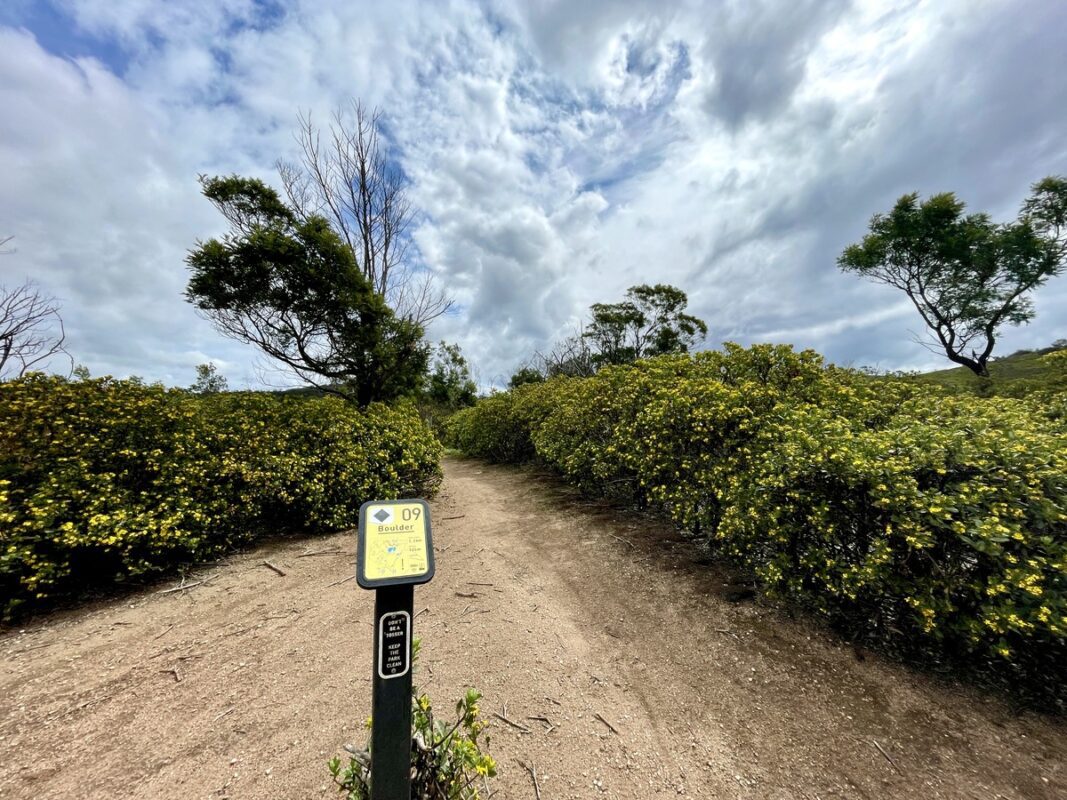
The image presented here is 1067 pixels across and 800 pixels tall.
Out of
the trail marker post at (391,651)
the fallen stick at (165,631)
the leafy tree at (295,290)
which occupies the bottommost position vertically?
the fallen stick at (165,631)

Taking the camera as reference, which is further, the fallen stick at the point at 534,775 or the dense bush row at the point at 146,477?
the dense bush row at the point at 146,477

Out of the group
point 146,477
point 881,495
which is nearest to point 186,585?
point 146,477

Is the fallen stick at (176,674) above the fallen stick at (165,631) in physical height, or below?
below

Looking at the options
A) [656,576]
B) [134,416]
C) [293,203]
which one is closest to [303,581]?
[134,416]

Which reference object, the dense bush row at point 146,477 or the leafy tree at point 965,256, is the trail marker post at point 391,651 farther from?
the leafy tree at point 965,256

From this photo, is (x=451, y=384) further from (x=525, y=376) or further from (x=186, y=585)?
(x=186, y=585)

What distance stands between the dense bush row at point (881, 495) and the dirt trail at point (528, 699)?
0.51m

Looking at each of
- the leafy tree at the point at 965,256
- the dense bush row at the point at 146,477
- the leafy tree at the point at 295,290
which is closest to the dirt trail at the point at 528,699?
the dense bush row at the point at 146,477

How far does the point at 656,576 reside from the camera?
416cm

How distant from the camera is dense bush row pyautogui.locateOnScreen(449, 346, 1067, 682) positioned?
225 cm

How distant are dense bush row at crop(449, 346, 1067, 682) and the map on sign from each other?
9.29ft

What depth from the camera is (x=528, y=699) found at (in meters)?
2.54

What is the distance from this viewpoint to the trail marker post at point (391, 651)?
1.34 metres

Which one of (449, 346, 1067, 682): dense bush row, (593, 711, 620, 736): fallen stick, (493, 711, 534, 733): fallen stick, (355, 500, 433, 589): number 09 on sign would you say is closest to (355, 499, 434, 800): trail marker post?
(355, 500, 433, 589): number 09 on sign
